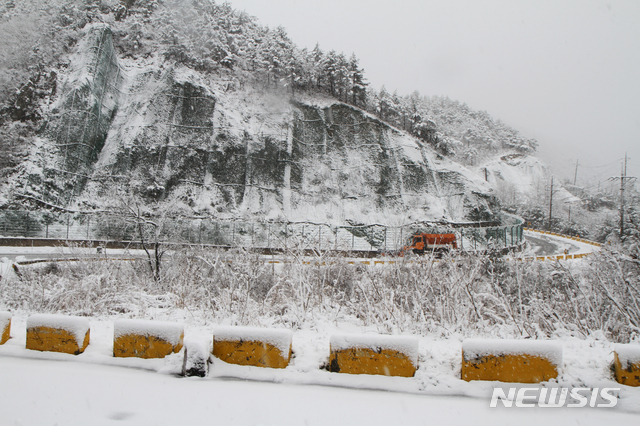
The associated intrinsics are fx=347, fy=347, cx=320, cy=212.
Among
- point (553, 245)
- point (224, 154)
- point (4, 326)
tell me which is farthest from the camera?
point (553, 245)

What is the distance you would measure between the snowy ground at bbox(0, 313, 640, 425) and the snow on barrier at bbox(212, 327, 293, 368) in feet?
0.27

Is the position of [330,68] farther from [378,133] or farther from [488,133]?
[488,133]

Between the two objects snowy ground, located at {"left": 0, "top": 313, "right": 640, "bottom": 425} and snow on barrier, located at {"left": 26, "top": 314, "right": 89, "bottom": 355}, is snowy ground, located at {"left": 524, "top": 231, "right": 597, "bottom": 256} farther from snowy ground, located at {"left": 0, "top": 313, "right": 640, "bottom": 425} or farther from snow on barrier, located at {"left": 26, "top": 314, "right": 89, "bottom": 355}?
snow on barrier, located at {"left": 26, "top": 314, "right": 89, "bottom": 355}

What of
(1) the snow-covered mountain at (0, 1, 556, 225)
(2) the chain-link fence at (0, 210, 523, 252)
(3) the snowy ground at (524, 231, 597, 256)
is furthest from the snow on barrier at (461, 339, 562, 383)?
(3) the snowy ground at (524, 231, 597, 256)

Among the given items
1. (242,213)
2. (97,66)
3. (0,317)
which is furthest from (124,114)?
(0,317)

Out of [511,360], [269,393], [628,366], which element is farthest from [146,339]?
[628,366]

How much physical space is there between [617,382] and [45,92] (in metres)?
35.7

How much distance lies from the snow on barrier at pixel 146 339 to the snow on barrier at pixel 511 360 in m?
3.15

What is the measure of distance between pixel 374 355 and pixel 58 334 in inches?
147

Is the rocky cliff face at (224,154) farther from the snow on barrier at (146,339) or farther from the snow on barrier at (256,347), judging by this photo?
the snow on barrier at (256,347)

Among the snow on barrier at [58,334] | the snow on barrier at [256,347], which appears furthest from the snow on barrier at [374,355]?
the snow on barrier at [58,334]

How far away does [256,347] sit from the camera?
12.3ft

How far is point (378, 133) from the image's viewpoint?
113ft

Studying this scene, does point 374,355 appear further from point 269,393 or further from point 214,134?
point 214,134
